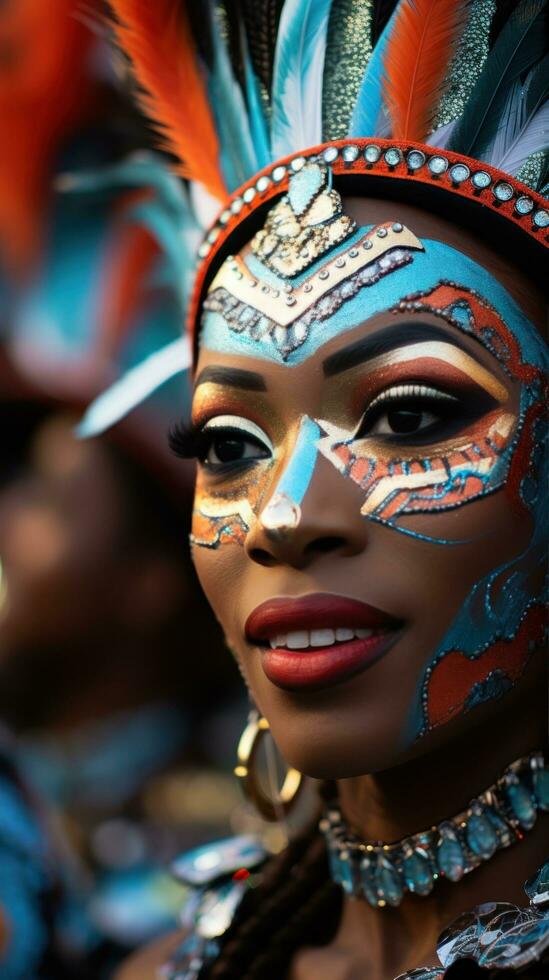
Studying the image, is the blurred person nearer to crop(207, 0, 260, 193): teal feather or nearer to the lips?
crop(207, 0, 260, 193): teal feather

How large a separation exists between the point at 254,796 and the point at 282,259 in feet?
3.71

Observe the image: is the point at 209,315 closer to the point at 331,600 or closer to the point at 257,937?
the point at 331,600

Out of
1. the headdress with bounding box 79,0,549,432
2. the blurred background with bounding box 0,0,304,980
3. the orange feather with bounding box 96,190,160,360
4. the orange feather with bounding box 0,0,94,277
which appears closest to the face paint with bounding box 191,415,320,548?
the headdress with bounding box 79,0,549,432

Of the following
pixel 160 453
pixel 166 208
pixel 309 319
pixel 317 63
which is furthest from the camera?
pixel 160 453

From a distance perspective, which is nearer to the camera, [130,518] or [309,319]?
[309,319]

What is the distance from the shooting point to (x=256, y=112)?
7.70ft

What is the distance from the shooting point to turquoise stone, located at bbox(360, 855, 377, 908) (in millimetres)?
2146

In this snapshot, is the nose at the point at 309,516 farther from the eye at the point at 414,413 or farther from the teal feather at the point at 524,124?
the teal feather at the point at 524,124

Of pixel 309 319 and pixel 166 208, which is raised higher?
pixel 166 208

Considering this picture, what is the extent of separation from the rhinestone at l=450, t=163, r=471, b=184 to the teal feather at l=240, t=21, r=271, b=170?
465 millimetres

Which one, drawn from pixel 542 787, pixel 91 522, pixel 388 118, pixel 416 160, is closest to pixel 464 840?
pixel 542 787

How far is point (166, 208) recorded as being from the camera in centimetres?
303

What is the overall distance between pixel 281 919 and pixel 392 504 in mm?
1054

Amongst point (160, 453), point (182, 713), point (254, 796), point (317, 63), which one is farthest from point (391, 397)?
point (182, 713)
